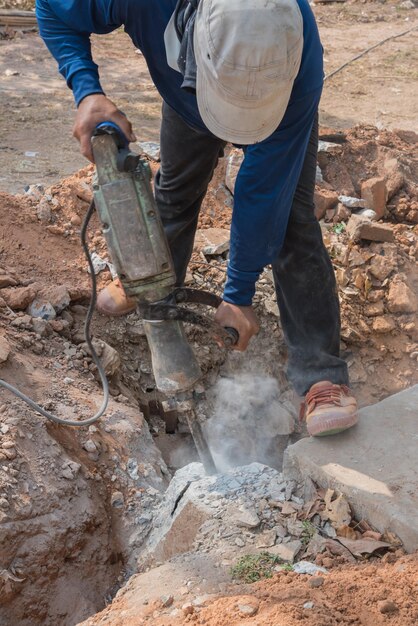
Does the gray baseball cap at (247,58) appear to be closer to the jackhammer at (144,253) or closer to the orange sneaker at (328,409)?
the jackhammer at (144,253)

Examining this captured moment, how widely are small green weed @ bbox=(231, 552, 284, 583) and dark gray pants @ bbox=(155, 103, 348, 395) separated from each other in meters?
0.82

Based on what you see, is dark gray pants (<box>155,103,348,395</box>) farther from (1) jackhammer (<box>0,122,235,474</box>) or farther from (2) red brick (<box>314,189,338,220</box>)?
(2) red brick (<box>314,189,338,220</box>)

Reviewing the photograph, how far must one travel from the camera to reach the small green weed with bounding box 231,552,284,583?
2357 millimetres

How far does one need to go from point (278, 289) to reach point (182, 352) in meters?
0.64

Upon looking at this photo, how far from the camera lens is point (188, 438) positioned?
3.96 meters

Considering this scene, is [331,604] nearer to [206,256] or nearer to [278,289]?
[278,289]

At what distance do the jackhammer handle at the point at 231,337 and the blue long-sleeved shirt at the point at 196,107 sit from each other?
100 millimetres

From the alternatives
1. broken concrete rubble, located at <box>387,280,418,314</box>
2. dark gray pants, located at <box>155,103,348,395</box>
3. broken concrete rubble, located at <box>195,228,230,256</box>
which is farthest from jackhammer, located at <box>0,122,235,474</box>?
broken concrete rubble, located at <box>387,280,418,314</box>

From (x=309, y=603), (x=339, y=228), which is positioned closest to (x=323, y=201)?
(x=339, y=228)

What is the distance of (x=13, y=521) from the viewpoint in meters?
2.71

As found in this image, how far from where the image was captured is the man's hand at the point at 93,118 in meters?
2.46

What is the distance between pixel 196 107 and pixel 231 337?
0.81 metres

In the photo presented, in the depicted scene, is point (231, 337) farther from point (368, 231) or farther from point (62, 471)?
point (368, 231)

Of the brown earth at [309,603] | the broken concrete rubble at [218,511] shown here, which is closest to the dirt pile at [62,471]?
the broken concrete rubble at [218,511]
